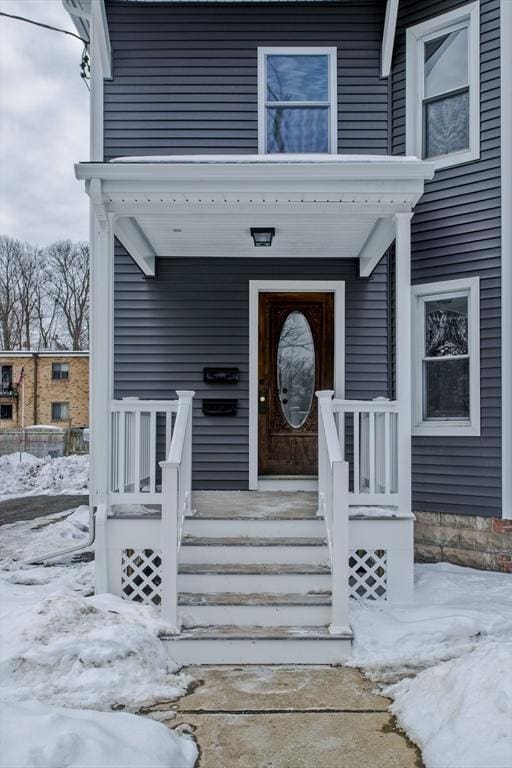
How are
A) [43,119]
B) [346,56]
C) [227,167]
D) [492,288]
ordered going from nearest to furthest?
1. [227,167]
2. [492,288]
3. [346,56]
4. [43,119]

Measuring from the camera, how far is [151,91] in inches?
273

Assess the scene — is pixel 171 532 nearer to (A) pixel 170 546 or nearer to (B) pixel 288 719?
(A) pixel 170 546

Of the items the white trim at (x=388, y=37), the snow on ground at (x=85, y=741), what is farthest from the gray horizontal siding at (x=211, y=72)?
the snow on ground at (x=85, y=741)

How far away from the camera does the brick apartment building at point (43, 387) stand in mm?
27000

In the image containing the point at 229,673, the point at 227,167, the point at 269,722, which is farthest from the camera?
the point at 227,167

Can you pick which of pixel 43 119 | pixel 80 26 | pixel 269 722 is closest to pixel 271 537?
pixel 269 722

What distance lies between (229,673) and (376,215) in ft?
11.5

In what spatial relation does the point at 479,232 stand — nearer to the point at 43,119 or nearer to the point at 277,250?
the point at 277,250

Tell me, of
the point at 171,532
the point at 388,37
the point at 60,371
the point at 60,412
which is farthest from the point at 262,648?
the point at 60,412

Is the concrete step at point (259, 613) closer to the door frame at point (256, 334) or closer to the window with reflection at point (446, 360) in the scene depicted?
the door frame at point (256, 334)

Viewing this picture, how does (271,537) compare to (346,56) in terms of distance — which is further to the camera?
(346,56)

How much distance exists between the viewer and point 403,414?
16.1ft

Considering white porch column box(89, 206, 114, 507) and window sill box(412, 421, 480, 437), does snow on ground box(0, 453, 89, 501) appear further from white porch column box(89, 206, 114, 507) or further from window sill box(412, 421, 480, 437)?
window sill box(412, 421, 480, 437)

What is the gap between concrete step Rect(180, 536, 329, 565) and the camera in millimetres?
4773
